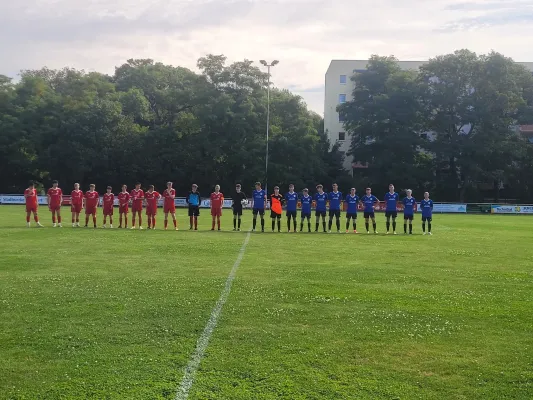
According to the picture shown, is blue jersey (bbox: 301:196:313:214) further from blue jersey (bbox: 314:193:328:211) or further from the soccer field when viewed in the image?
the soccer field

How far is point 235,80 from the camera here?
55.6 metres

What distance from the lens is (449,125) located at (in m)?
57.1

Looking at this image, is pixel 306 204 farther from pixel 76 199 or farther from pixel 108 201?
pixel 76 199

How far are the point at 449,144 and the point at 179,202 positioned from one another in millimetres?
28597

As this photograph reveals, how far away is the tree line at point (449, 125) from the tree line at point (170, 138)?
6.99 meters

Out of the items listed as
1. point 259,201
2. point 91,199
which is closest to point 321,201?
point 259,201

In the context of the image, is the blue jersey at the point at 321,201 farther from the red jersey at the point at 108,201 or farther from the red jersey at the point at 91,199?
the red jersey at the point at 91,199

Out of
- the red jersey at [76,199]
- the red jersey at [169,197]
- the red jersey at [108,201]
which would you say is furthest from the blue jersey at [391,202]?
the red jersey at [76,199]

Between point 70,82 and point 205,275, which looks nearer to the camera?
point 205,275

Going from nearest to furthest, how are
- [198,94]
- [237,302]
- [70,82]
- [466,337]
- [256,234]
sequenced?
[466,337] → [237,302] → [256,234] → [198,94] → [70,82]

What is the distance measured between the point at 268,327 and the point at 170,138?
51.2 meters

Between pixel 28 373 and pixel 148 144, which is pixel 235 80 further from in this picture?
pixel 28 373

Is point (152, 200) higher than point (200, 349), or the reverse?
point (152, 200)

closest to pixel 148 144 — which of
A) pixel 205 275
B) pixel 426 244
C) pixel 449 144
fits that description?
pixel 449 144
